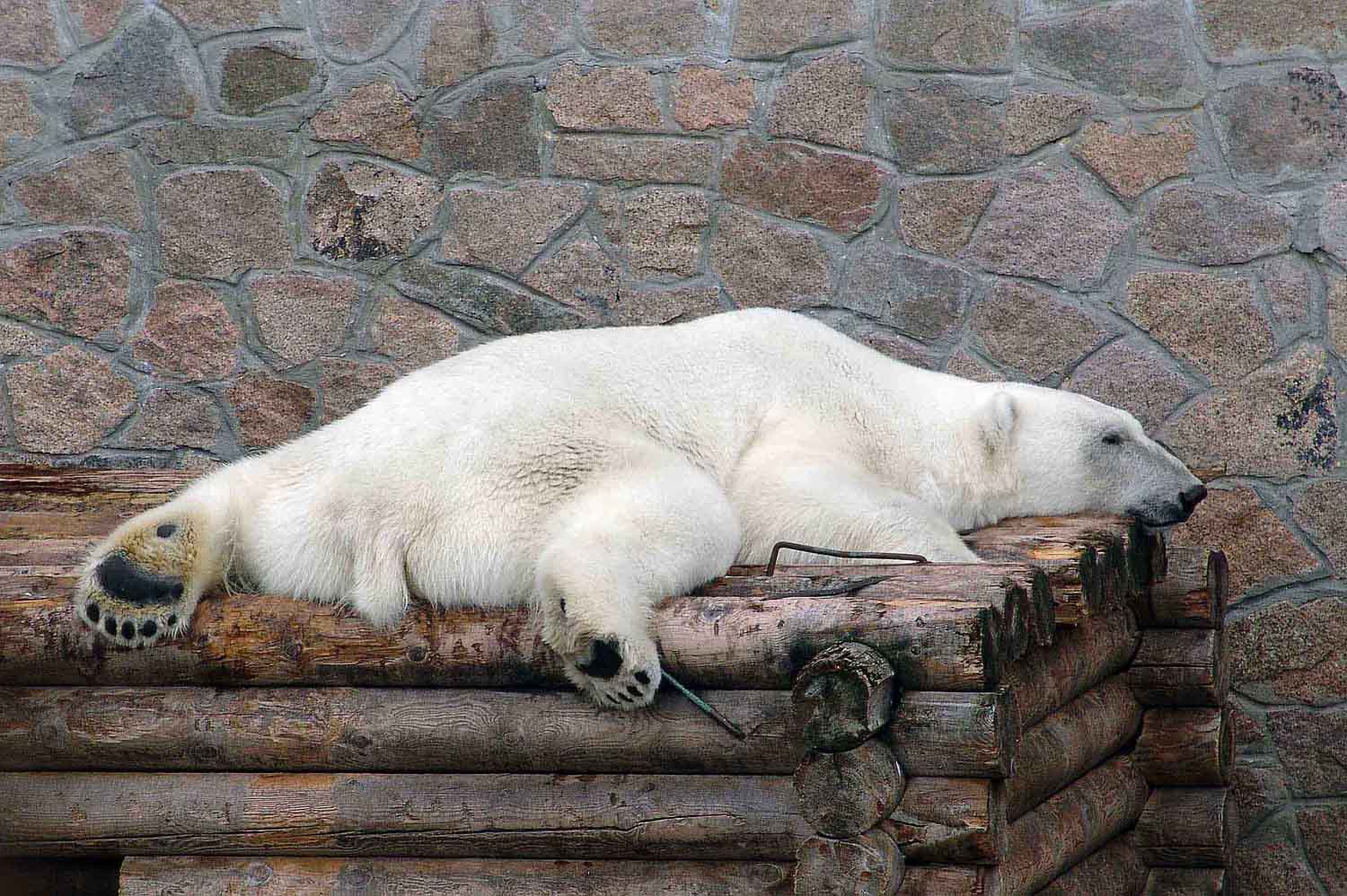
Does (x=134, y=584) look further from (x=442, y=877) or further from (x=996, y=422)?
(x=996, y=422)

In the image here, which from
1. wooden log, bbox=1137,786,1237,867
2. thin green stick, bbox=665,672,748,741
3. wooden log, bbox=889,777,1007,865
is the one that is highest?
thin green stick, bbox=665,672,748,741

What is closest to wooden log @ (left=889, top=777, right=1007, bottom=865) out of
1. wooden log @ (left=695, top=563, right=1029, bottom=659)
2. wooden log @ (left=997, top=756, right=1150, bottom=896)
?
wooden log @ (left=997, top=756, right=1150, bottom=896)

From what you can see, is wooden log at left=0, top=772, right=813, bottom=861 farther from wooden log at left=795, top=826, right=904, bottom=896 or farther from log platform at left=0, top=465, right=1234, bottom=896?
wooden log at left=795, top=826, right=904, bottom=896

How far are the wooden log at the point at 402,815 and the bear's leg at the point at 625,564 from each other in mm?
219

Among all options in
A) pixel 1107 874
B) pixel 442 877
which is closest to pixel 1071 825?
pixel 1107 874

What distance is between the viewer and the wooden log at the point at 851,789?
2.18 meters

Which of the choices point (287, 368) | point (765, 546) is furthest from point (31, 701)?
point (287, 368)

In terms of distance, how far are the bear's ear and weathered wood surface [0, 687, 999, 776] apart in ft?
4.70

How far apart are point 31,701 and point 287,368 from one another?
7.95 feet

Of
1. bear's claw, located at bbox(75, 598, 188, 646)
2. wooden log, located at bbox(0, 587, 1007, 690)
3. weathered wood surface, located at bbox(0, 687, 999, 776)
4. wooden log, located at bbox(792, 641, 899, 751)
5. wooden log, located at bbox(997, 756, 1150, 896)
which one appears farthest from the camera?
wooden log, located at bbox(997, 756, 1150, 896)

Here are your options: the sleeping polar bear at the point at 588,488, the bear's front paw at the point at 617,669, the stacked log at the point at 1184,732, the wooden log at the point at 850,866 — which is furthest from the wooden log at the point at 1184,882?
the bear's front paw at the point at 617,669

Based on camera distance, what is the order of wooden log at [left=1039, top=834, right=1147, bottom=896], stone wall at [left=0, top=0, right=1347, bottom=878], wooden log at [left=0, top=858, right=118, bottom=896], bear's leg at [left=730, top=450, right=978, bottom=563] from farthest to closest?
1. stone wall at [left=0, top=0, right=1347, bottom=878]
2. wooden log at [left=1039, top=834, right=1147, bottom=896]
3. bear's leg at [left=730, top=450, right=978, bottom=563]
4. wooden log at [left=0, top=858, right=118, bottom=896]

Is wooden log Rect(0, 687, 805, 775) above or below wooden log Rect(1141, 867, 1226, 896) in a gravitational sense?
above

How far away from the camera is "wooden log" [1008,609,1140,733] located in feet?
9.05
